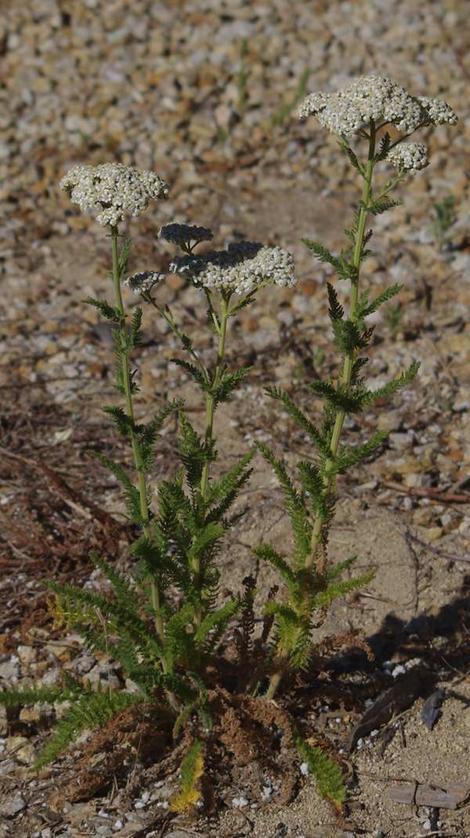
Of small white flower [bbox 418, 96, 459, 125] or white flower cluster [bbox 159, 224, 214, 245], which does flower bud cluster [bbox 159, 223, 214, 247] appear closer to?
white flower cluster [bbox 159, 224, 214, 245]

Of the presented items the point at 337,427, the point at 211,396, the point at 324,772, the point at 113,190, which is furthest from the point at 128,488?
the point at 324,772

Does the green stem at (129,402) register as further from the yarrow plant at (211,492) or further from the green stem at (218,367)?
the green stem at (218,367)

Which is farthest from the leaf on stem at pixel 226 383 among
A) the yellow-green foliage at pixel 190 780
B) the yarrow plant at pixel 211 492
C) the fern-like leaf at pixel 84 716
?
the yellow-green foliage at pixel 190 780

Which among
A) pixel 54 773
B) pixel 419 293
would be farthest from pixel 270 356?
pixel 54 773

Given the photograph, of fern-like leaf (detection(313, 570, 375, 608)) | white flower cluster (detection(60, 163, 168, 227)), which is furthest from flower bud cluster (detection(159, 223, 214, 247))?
fern-like leaf (detection(313, 570, 375, 608))

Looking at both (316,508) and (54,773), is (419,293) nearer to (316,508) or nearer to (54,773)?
(316,508)

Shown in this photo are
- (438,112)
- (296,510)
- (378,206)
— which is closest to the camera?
(378,206)

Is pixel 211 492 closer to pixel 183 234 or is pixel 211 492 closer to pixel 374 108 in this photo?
pixel 183 234
